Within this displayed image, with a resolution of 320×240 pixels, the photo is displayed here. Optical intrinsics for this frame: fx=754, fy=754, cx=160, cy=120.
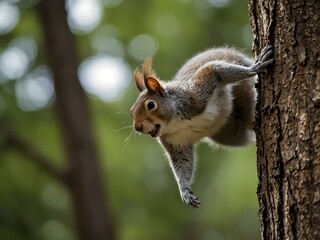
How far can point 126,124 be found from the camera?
33.0 ft

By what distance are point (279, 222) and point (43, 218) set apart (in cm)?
722

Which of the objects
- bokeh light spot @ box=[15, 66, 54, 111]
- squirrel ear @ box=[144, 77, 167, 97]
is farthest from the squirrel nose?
bokeh light spot @ box=[15, 66, 54, 111]

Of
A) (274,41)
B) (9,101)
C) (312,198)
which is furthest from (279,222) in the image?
(9,101)

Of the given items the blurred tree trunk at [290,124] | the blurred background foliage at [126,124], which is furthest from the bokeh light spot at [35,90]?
the blurred tree trunk at [290,124]

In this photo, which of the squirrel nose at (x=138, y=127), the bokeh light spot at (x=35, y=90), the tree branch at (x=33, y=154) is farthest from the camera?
the bokeh light spot at (x=35, y=90)

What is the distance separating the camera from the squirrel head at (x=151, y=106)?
14.7ft

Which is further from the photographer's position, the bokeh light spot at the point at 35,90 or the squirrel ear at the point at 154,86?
the bokeh light spot at the point at 35,90

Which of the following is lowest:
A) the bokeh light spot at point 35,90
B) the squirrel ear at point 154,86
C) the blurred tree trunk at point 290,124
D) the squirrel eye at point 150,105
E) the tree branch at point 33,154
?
the blurred tree trunk at point 290,124

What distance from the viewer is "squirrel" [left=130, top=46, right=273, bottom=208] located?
4531 millimetres

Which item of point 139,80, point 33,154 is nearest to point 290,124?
point 139,80

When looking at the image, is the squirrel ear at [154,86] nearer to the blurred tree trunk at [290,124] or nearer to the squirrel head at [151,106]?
the squirrel head at [151,106]

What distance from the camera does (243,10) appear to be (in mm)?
11008

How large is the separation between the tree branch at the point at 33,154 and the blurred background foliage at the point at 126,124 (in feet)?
2.30

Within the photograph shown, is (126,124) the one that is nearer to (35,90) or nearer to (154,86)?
(35,90)
